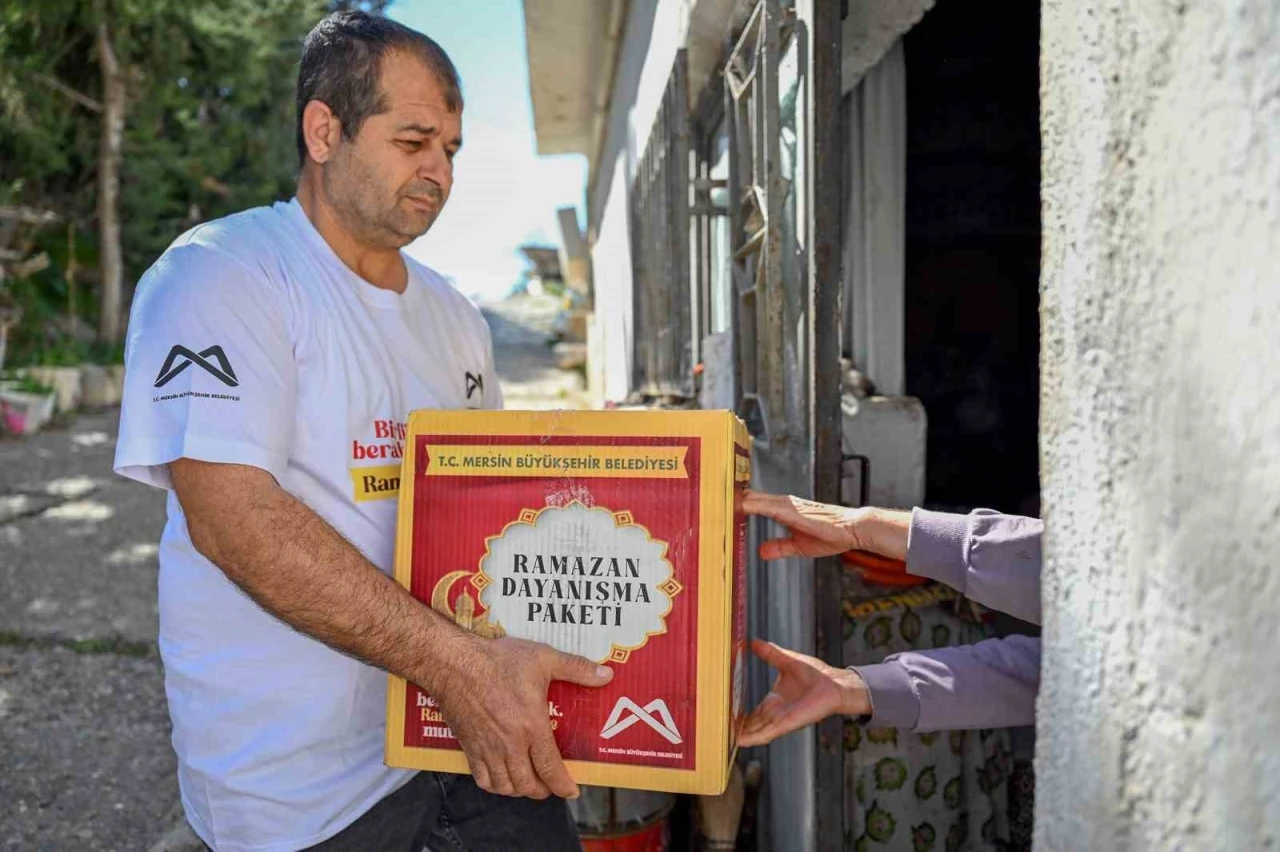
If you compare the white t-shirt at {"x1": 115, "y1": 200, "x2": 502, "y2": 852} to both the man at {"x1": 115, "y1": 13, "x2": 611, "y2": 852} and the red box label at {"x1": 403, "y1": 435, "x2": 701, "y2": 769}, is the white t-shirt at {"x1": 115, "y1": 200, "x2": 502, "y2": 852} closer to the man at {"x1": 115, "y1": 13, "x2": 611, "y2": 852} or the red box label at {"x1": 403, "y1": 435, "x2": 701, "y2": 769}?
the man at {"x1": 115, "y1": 13, "x2": 611, "y2": 852}

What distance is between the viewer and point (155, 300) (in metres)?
1.31

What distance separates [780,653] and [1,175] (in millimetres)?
17333

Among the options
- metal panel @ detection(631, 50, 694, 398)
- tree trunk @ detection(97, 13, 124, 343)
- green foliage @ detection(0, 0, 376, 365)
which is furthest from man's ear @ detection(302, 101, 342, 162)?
tree trunk @ detection(97, 13, 124, 343)

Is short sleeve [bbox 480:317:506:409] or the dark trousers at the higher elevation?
short sleeve [bbox 480:317:506:409]

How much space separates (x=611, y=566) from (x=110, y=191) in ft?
53.5

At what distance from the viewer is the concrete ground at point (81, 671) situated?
9.96 ft

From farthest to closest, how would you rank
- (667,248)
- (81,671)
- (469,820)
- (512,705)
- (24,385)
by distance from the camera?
→ (24,385) < (81,671) < (667,248) < (469,820) < (512,705)

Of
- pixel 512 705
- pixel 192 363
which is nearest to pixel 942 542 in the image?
pixel 512 705

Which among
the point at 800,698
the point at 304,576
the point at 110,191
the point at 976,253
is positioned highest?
the point at 110,191

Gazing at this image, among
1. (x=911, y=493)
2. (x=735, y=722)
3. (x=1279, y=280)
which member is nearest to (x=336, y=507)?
(x=735, y=722)

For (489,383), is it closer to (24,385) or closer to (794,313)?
(794,313)

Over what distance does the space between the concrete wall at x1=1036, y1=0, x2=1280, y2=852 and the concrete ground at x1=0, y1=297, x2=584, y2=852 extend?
9.06 feet

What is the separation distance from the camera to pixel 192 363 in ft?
4.13

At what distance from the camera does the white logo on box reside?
1.25 m
